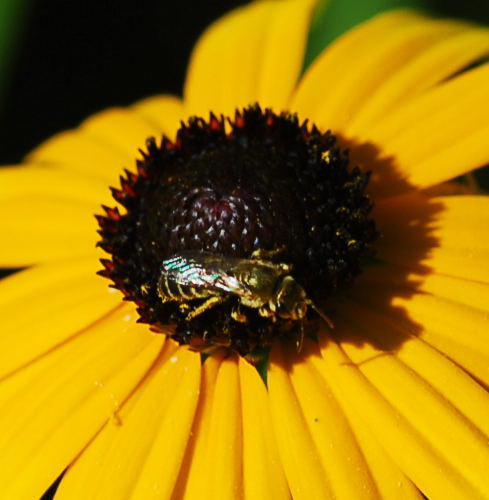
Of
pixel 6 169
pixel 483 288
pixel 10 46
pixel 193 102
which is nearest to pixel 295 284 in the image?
pixel 483 288

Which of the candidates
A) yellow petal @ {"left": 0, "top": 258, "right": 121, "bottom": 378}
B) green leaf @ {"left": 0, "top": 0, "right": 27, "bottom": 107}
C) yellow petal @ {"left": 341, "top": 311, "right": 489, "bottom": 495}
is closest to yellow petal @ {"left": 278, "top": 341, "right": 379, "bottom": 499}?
yellow petal @ {"left": 341, "top": 311, "right": 489, "bottom": 495}

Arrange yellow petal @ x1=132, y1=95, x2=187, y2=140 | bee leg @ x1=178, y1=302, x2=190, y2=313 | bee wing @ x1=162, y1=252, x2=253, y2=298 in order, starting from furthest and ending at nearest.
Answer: yellow petal @ x1=132, y1=95, x2=187, y2=140, bee leg @ x1=178, y1=302, x2=190, y2=313, bee wing @ x1=162, y1=252, x2=253, y2=298

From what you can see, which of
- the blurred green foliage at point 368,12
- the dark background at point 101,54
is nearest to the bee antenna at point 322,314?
the blurred green foliage at point 368,12

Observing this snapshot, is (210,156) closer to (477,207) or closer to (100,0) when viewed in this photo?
(477,207)

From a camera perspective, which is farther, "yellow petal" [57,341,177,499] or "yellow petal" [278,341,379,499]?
"yellow petal" [57,341,177,499]

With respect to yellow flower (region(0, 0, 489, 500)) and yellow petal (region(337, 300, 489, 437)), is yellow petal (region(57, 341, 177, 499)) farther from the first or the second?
yellow petal (region(337, 300, 489, 437))

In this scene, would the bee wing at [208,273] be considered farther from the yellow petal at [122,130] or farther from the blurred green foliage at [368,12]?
the blurred green foliage at [368,12]

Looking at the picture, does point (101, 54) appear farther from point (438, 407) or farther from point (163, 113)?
point (438, 407)
